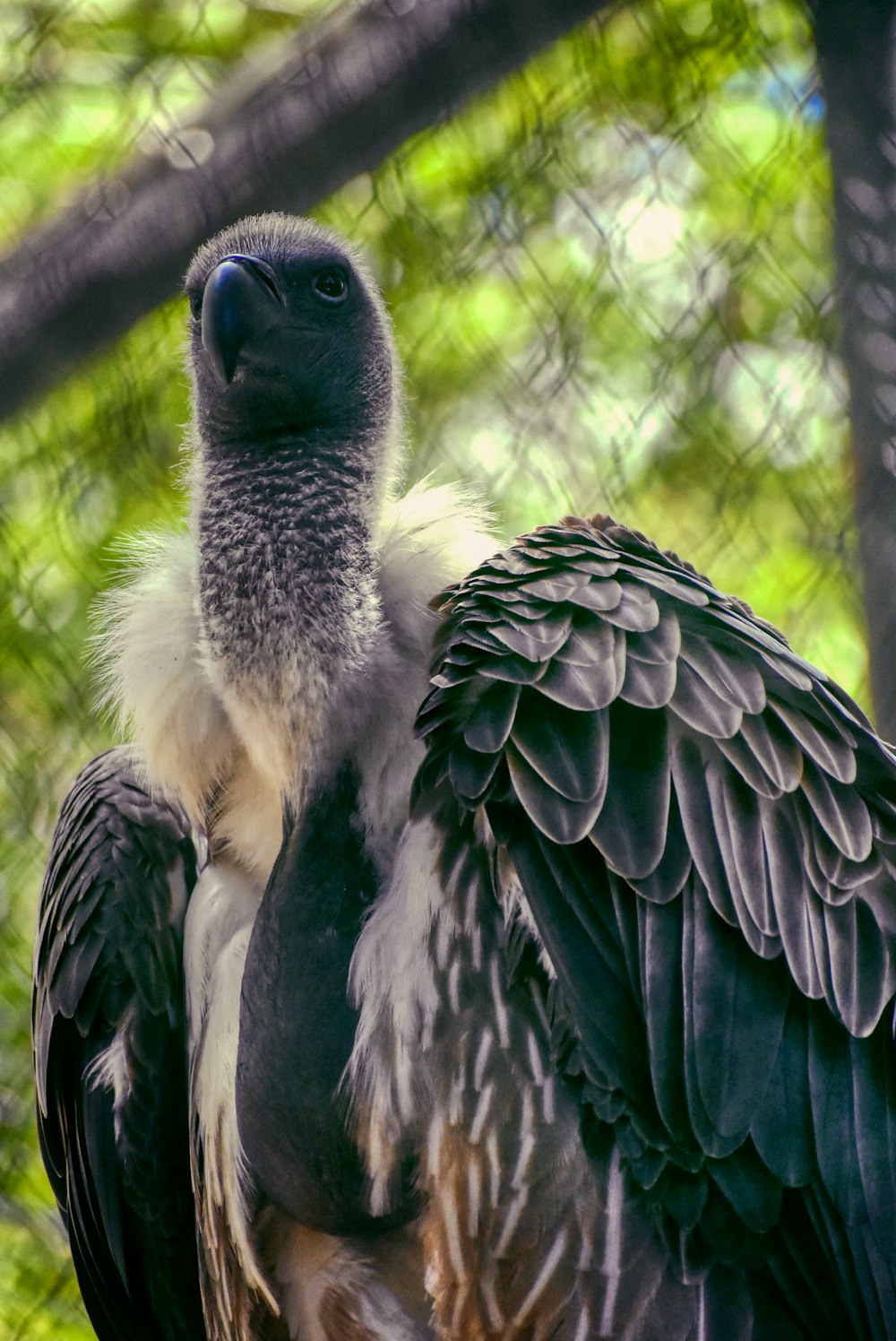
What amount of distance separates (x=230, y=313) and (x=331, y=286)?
0.16 meters

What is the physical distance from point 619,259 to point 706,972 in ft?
4.00

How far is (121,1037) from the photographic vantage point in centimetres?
157

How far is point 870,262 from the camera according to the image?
1.48m

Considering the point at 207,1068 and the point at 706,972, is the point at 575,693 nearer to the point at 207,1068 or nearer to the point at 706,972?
the point at 706,972

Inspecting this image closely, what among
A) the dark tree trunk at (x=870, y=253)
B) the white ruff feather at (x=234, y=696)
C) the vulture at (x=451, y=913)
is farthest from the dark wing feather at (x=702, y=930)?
the dark tree trunk at (x=870, y=253)

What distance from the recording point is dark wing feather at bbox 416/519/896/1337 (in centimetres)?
118

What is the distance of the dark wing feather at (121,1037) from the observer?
5.08 ft

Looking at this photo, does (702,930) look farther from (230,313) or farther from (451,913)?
(230,313)

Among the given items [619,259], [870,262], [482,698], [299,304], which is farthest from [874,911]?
[619,259]

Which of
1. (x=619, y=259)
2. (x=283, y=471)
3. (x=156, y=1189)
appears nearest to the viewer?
(x=283, y=471)

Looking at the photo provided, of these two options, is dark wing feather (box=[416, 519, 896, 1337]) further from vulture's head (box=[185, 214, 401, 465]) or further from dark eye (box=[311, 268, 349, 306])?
dark eye (box=[311, 268, 349, 306])

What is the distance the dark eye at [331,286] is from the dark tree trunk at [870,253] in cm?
48

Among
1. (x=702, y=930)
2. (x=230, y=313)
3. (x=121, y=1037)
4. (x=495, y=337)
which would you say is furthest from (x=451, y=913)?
(x=495, y=337)

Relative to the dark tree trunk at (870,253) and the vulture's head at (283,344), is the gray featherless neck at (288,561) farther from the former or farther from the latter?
the dark tree trunk at (870,253)
